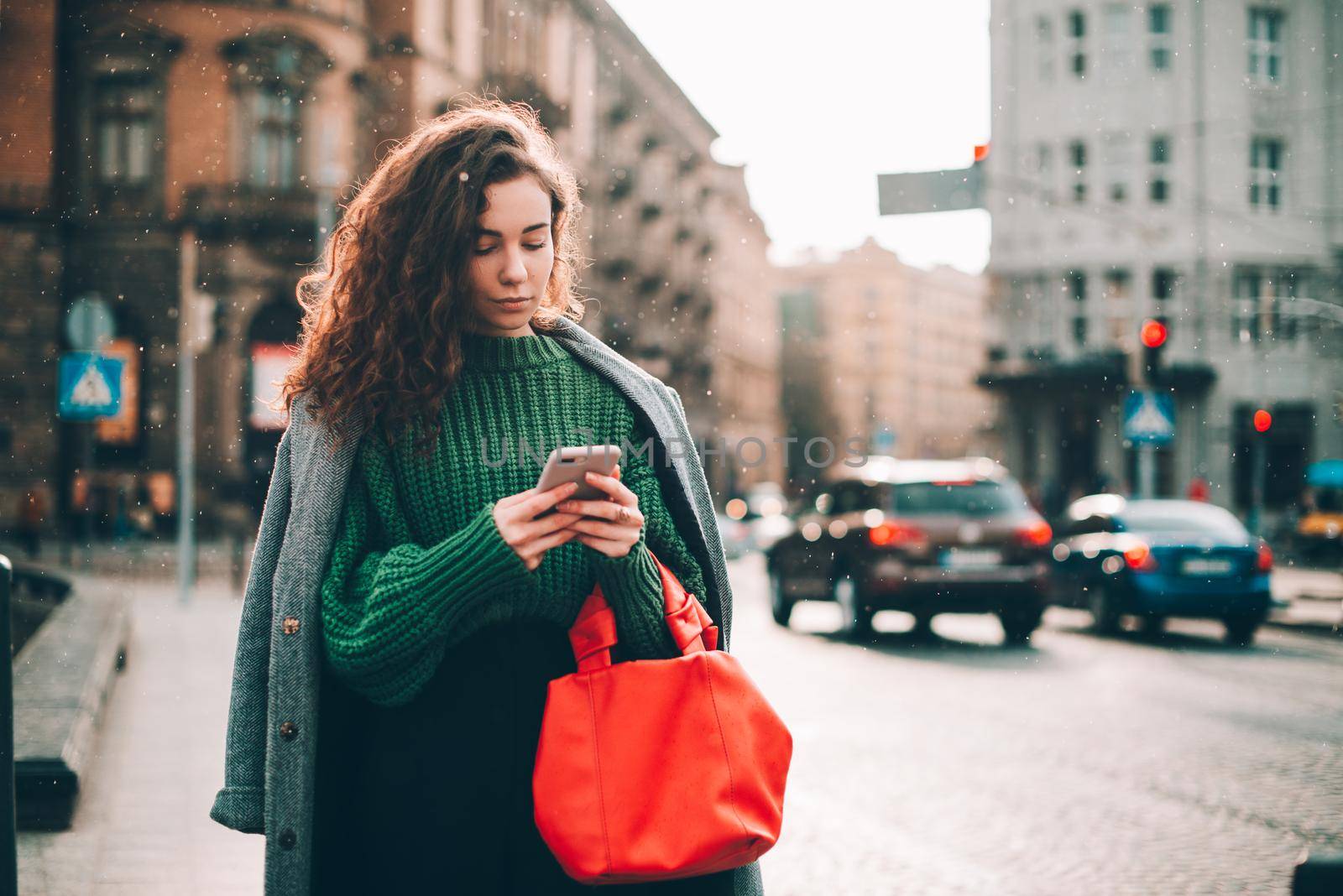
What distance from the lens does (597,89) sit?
56.2 ft

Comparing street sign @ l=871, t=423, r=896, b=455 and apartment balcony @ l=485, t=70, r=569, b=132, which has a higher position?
apartment balcony @ l=485, t=70, r=569, b=132

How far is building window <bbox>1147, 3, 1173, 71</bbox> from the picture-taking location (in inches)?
826

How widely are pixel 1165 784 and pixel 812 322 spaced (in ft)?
80.5

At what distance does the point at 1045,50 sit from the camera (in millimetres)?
21609

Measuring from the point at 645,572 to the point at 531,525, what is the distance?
0.63 ft

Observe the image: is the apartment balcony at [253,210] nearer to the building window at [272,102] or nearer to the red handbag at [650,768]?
the building window at [272,102]

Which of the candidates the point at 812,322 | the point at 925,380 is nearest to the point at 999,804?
the point at 925,380

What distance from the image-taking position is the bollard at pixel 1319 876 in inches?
67.8

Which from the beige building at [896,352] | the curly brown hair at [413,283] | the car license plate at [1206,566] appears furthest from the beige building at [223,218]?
the curly brown hair at [413,283]

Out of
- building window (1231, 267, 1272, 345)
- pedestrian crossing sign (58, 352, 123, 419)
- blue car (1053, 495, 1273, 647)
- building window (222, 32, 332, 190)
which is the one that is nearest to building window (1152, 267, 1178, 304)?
building window (1231, 267, 1272, 345)

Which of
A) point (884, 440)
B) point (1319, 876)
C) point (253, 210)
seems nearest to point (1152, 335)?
Result: point (884, 440)

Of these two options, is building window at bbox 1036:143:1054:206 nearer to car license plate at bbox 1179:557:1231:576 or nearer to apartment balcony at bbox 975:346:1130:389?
apartment balcony at bbox 975:346:1130:389

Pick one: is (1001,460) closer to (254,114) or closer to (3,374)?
(254,114)

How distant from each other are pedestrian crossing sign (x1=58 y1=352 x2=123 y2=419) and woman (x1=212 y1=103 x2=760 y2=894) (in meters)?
10.9
